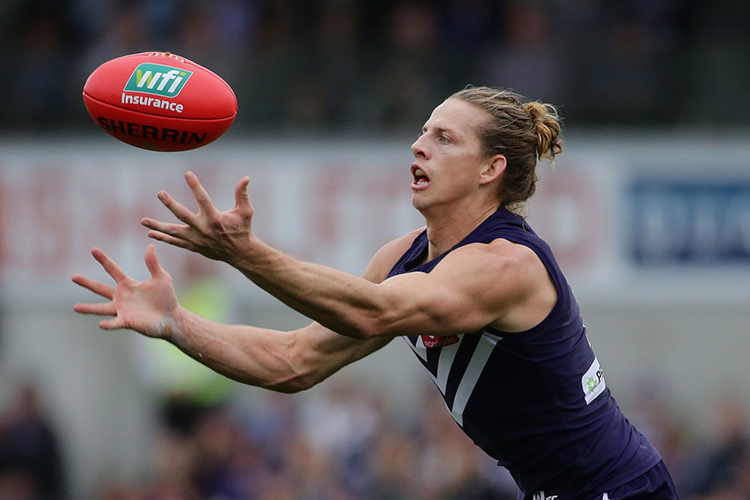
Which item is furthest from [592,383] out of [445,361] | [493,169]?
[493,169]

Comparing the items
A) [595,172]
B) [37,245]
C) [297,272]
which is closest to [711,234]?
[595,172]

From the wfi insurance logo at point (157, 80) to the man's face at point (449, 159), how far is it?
1.03 metres

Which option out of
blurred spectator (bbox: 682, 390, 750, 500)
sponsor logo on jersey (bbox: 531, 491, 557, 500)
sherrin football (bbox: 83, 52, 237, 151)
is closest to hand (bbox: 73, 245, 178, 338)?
sherrin football (bbox: 83, 52, 237, 151)

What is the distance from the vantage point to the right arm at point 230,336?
16.4 feet

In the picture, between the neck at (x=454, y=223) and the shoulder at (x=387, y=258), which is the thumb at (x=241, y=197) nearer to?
the neck at (x=454, y=223)

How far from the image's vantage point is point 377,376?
13.3 m

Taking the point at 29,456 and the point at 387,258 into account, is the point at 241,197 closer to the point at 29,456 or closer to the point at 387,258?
the point at 387,258

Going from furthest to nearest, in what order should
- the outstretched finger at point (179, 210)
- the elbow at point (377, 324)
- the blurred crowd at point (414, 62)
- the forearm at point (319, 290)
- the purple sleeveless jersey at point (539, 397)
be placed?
the blurred crowd at point (414, 62) → the purple sleeveless jersey at point (539, 397) → the elbow at point (377, 324) → the forearm at point (319, 290) → the outstretched finger at point (179, 210)

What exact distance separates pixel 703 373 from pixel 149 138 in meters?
9.44

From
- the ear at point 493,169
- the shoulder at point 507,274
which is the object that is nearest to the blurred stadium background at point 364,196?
the ear at point 493,169

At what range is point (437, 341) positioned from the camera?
16.7 ft

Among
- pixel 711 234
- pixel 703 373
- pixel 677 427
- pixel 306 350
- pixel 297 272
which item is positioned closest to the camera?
pixel 297 272

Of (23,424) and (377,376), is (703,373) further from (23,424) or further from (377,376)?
(23,424)

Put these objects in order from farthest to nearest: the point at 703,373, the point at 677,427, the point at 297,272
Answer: the point at 703,373
the point at 677,427
the point at 297,272
